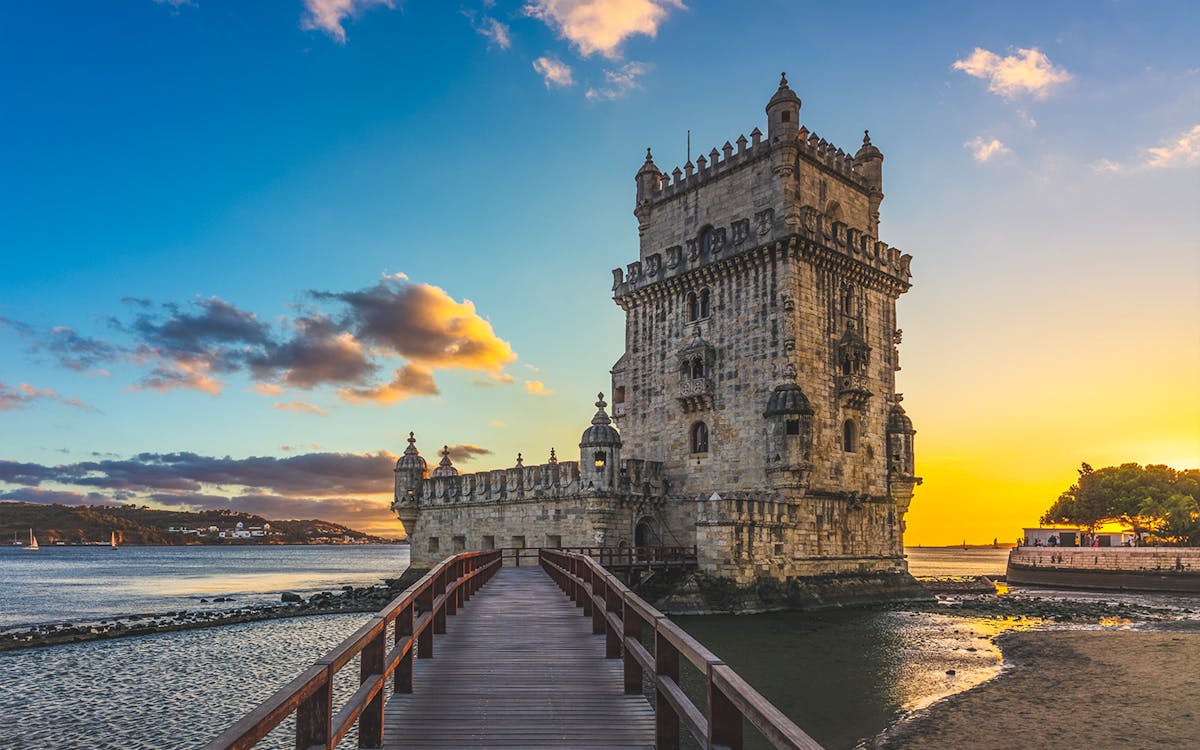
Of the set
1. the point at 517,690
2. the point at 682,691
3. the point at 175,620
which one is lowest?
the point at 175,620

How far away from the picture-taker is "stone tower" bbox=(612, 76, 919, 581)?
112 ft

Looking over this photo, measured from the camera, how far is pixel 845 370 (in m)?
37.3

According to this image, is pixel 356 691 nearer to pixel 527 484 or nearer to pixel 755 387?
pixel 755 387

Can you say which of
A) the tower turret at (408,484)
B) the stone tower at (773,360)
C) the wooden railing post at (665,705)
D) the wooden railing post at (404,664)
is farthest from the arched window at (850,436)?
the wooden railing post at (665,705)

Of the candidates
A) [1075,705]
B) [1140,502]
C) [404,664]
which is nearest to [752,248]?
[1075,705]

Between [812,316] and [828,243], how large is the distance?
353 cm

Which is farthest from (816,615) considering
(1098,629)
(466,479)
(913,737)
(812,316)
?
(466,479)

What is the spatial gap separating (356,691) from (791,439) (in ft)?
93.6

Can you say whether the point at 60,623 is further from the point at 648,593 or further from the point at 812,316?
the point at 812,316

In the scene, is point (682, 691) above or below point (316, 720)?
below

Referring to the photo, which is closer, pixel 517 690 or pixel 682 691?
pixel 682 691

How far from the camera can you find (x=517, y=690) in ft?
Answer: 30.5

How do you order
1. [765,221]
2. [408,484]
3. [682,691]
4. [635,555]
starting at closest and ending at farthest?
[682,691]
[635,555]
[765,221]
[408,484]

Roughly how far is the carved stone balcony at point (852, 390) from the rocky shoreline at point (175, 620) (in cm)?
2057
